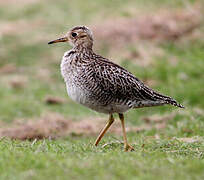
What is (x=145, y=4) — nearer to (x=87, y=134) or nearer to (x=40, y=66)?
(x=40, y=66)

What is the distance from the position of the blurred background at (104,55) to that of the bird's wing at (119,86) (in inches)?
104

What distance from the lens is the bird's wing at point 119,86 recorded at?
26.0 ft

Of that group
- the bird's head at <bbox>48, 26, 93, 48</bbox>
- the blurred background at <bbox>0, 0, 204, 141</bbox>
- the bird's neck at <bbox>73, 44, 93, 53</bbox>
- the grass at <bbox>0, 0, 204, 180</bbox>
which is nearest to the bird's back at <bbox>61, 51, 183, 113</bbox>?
the bird's neck at <bbox>73, 44, 93, 53</bbox>

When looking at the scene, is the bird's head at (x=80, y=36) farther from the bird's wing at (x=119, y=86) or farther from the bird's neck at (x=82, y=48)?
the bird's wing at (x=119, y=86)

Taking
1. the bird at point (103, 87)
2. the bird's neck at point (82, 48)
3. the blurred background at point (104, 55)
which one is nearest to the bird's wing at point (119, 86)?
the bird at point (103, 87)

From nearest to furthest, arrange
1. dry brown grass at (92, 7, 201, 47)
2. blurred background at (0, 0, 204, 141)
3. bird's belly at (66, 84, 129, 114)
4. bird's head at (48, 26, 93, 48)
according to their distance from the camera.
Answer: bird's belly at (66, 84, 129, 114) < bird's head at (48, 26, 93, 48) < blurred background at (0, 0, 204, 141) < dry brown grass at (92, 7, 201, 47)

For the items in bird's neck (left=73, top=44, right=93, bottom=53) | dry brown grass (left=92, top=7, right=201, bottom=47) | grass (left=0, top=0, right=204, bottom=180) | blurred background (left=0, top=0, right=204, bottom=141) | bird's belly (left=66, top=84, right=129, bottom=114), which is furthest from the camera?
dry brown grass (left=92, top=7, right=201, bottom=47)

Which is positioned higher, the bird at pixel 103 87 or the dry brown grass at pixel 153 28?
the dry brown grass at pixel 153 28

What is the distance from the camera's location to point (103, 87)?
791 centimetres

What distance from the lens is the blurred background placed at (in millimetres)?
12672

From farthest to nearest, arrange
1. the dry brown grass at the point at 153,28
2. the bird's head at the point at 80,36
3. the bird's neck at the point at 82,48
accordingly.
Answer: the dry brown grass at the point at 153,28 → the bird's head at the point at 80,36 → the bird's neck at the point at 82,48

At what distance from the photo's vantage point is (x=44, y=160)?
6.37 m

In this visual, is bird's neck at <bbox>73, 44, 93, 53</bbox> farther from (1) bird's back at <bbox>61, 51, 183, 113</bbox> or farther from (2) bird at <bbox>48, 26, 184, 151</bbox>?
(1) bird's back at <bbox>61, 51, 183, 113</bbox>

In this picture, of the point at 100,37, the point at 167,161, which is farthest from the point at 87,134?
the point at 100,37
